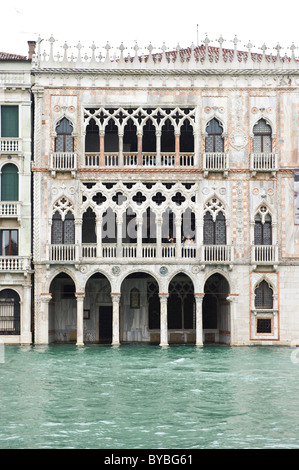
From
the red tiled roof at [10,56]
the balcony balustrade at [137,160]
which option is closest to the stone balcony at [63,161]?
the balcony balustrade at [137,160]

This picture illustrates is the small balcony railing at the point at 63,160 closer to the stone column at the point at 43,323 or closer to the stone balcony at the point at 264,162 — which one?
the stone column at the point at 43,323

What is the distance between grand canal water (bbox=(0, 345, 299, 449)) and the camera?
1714 cm

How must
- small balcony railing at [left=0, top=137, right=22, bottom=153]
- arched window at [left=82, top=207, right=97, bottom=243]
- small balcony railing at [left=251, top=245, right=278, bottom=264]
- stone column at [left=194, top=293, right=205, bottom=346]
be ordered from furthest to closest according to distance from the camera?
1. arched window at [left=82, top=207, right=97, bottom=243]
2. small balcony railing at [left=0, top=137, right=22, bottom=153]
3. stone column at [left=194, top=293, right=205, bottom=346]
4. small balcony railing at [left=251, top=245, right=278, bottom=264]

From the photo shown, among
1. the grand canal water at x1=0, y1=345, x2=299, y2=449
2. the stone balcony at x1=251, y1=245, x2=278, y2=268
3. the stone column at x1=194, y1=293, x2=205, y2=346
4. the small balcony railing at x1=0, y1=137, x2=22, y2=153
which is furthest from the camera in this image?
the small balcony railing at x1=0, y1=137, x2=22, y2=153

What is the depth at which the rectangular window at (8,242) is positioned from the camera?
38.7 m

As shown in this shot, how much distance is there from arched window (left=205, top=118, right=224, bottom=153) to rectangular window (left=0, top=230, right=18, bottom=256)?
983cm

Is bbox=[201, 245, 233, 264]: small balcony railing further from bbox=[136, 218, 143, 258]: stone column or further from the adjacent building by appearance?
the adjacent building

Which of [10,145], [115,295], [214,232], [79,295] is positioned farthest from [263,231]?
[10,145]

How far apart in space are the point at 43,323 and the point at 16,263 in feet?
9.89

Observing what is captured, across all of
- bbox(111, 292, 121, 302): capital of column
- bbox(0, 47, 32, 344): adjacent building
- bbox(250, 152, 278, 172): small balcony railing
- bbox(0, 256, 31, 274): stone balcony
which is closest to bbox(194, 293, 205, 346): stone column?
bbox(111, 292, 121, 302): capital of column

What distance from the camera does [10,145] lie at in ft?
127

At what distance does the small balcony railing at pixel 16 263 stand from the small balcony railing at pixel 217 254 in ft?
26.4

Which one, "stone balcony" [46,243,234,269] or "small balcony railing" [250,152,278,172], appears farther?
"small balcony railing" [250,152,278,172]

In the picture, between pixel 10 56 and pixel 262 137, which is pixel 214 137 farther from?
pixel 10 56
